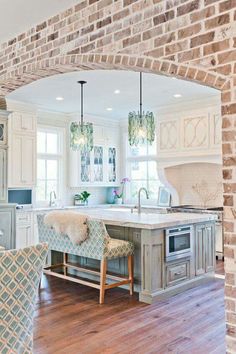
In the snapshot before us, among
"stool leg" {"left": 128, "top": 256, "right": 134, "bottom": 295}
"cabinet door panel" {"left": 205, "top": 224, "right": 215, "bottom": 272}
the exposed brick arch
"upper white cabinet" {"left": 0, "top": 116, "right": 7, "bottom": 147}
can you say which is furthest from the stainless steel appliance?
the exposed brick arch

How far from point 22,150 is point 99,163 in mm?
1991

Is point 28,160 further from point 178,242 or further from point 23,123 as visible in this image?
point 178,242

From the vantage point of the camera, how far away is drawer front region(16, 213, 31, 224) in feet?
20.4

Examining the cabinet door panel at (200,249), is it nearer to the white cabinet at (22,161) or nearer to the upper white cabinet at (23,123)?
the white cabinet at (22,161)

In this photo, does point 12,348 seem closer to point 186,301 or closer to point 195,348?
point 195,348

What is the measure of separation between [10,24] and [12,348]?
2995 mm

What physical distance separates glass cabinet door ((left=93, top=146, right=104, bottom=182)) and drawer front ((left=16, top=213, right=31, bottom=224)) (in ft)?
6.25

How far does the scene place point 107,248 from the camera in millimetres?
3982

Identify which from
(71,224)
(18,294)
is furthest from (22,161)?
(18,294)

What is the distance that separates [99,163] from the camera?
26.0 feet

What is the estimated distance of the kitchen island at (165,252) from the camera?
13.0 ft

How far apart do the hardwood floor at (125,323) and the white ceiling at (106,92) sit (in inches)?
113

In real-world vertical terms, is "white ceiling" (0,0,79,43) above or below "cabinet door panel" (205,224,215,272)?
above

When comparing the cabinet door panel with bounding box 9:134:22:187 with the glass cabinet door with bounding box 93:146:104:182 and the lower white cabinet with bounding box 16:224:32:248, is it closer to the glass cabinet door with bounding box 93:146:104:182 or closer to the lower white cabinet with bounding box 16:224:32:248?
the lower white cabinet with bounding box 16:224:32:248
